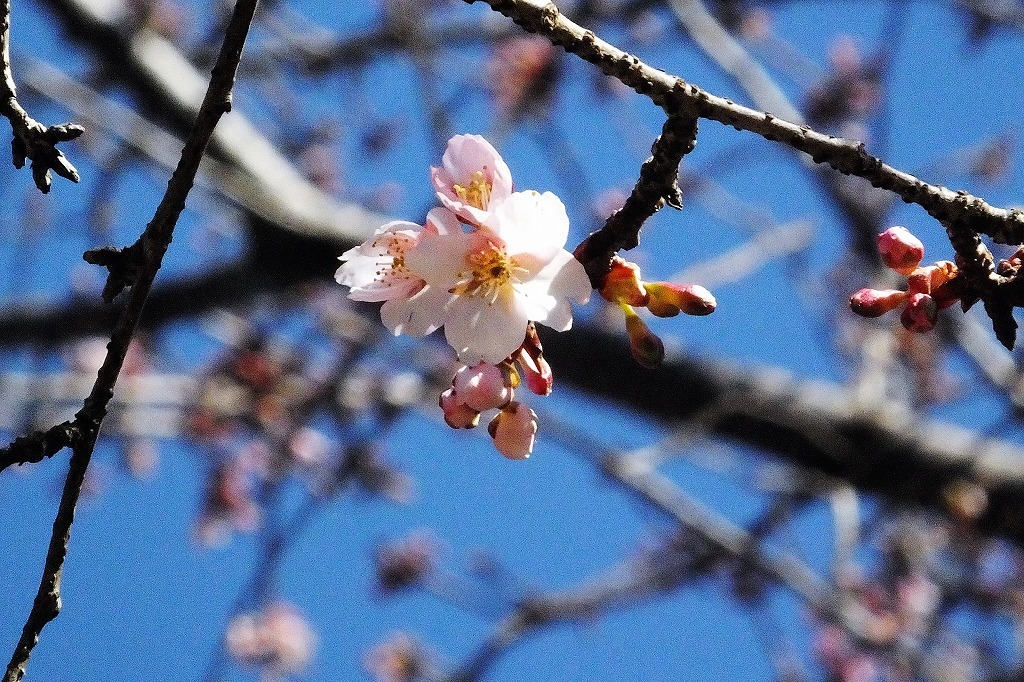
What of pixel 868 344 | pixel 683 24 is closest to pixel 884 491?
pixel 868 344

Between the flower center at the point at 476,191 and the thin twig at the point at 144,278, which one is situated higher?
the flower center at the point at 476,191

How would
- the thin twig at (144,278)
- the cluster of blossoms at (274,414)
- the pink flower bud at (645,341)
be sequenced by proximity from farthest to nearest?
the cluster of blossoms at (274,414), the pink flower bud at (645,341), the thin twig at (144,278)

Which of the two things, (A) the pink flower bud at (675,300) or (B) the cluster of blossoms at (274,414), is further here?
(B) the cluster of blossoms at (274,414)

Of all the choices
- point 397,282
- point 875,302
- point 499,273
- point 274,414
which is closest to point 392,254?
point 397,282

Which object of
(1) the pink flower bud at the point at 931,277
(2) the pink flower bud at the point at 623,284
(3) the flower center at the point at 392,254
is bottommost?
(1) the pink flower bud at the point at 931,277

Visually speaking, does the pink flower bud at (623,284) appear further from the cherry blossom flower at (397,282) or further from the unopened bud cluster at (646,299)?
the cherry blossom flower at (397,282)

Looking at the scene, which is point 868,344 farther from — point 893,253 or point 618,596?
point 893,253

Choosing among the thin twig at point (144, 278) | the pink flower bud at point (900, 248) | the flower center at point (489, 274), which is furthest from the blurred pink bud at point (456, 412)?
the pink flower bud at point (900, 248)
